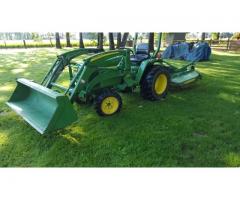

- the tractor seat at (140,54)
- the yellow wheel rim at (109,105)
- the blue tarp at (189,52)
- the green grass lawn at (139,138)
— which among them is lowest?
the green grass lawn at (139,138)

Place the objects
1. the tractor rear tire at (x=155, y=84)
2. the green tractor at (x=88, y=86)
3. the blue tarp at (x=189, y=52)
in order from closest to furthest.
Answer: the green tractor at (x=88, y=86) → the tractor rear tire at (x=155, y=84) → the blue tarp at (x=189, y=52)

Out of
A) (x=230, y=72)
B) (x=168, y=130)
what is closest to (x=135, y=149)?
(x=168, y=130)

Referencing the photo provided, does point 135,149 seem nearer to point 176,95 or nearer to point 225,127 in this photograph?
point 225,127

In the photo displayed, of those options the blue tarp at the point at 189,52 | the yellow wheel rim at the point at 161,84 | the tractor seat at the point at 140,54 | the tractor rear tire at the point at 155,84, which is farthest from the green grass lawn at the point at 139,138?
the blue tarp at the point at 189,52

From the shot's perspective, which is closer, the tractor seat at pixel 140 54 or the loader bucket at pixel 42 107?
the loader bucket at pixel 42 107

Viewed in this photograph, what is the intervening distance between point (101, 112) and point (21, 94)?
1578 millimetres

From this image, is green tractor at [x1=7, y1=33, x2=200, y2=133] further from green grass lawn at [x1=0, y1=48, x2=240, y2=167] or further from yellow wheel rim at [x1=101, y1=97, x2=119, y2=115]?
green grass lawn at [x1=0, y1=48, x2=240, y2=167]

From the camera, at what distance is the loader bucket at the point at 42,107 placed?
3.30 m

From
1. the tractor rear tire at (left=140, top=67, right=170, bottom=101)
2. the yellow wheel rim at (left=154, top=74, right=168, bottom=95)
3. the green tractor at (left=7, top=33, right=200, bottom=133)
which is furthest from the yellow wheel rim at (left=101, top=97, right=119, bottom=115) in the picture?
the yellow wheel rim at (left=154, top=74, right=168, bottom=95)

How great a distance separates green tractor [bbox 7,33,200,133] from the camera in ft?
11.3

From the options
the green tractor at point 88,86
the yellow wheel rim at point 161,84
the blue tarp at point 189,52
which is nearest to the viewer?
the green tractor at point 88,86

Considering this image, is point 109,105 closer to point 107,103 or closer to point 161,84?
point 107,103

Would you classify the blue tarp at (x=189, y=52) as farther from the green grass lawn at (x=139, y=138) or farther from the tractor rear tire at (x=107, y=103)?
the tractor rear tire at (x=107, y=103)

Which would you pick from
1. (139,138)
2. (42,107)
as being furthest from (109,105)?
(42,107)
